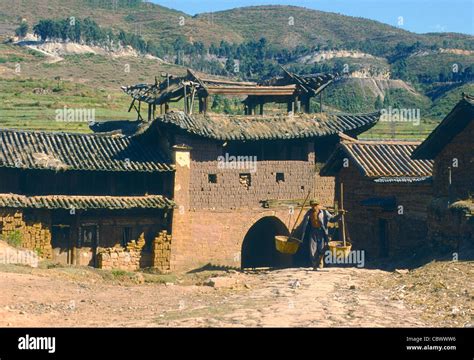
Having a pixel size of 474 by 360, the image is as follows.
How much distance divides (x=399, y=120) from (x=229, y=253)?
4858 cm

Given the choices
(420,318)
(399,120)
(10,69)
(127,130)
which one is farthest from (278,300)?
→ (10,69)

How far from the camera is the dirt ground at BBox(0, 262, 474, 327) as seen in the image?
55.9 ft

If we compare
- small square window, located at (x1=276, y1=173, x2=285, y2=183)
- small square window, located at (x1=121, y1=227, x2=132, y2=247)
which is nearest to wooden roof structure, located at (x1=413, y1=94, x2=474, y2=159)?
small square window, located at (x1=276, y1=173, x2=285, y2=183)

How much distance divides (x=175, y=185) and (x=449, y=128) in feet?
36.7

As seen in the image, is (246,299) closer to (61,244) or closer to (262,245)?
(61,244)

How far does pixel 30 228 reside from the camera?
3097 cm

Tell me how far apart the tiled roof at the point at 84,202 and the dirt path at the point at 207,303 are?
6.58 meters

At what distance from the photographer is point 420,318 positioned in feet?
57.2

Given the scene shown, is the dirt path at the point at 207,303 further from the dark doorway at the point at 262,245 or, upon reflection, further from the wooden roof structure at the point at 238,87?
the wooden roof structure at the point at 238,87

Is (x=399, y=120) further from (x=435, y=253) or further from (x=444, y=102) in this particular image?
(x=435, y=253)

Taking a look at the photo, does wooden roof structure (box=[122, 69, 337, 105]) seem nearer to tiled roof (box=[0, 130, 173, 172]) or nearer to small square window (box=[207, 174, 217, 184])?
tiled roof (box=[0, 130, 173, 172])

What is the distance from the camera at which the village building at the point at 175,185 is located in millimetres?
31844

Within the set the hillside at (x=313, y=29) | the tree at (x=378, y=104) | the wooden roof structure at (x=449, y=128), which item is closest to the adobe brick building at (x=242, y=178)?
the wooden roof structure at (x=449, y=128)

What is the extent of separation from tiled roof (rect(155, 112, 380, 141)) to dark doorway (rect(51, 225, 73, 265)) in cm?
546
